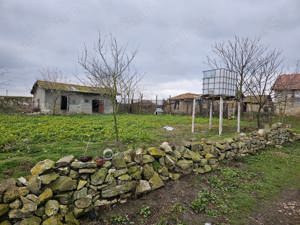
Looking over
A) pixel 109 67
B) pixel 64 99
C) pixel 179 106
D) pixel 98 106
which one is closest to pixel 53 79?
pixel 64 99

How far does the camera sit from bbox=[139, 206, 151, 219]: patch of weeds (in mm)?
2859

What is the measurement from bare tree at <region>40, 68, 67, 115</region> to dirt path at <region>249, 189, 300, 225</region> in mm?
18617

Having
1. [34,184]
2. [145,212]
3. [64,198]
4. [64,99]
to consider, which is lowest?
[145,212]

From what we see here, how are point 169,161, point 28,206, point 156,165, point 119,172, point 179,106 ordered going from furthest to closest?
point 179,106 < point 169,161 < point 156,165 < point 119,172 < point 28,206

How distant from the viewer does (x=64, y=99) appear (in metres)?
19.8

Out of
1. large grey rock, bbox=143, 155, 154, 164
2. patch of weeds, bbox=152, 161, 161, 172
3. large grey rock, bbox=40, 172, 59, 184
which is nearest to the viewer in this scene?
large grey rock, bbox=40, 172, 59, 184

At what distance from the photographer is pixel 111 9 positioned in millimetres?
6500

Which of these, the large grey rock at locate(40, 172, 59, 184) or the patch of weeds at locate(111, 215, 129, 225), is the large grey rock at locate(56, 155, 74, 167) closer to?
the large grey rock at locate(40, 172, 59, 184)

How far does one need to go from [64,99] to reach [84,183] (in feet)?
61.8

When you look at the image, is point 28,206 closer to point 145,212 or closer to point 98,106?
point 145,212

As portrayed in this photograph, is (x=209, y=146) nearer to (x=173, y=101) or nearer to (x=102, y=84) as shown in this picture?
(x=102, y=84)

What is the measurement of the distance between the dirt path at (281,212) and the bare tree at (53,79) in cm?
1862

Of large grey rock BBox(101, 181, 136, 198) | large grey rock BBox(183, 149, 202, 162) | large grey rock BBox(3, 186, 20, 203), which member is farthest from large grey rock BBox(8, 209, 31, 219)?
large grey rock BBox(183, 149, 202, 162)

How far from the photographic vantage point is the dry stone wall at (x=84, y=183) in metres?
2.36
